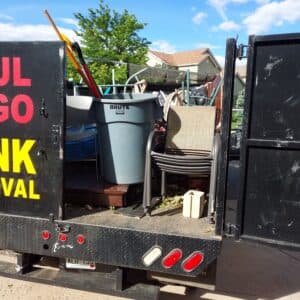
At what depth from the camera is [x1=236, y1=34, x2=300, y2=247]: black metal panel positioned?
2145 millimetres

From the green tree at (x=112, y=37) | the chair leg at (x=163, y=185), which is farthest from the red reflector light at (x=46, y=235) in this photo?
the green tree at (x=112, y=37)

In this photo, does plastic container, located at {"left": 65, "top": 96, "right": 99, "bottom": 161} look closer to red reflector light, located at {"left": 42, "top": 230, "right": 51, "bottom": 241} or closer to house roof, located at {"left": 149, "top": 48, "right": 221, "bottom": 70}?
red reflector light, located at {"left": 42, "top": 230, "right": 51, "bottom": 241}

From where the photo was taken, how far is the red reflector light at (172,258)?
251 cm

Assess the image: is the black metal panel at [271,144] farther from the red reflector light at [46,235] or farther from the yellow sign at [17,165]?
the yellow sign at [17,165]

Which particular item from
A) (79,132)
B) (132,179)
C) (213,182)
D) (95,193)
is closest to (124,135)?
(132,179)

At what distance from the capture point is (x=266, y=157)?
2248 mm

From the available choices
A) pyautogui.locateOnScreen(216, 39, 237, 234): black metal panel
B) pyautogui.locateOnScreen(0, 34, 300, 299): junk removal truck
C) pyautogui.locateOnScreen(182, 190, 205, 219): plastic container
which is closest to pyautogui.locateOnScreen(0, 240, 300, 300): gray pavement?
pyautogui.locateOnScreen(0, 34, 300, 299): junk removal truck

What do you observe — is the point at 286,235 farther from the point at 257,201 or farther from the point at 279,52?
the point at 279,52

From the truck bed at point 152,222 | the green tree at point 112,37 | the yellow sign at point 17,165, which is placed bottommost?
the truck bed at point 152,222

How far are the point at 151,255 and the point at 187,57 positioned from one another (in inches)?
2008

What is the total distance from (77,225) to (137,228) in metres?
0.42

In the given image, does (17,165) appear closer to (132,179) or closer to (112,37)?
(132,179)

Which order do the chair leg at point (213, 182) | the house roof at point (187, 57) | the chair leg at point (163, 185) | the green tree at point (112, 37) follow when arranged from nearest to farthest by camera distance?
the chair leg at point (213, 182) < the chair leg at point (163, 185) < the green tree at point (112, 37) < the house roof at point (187, 57)

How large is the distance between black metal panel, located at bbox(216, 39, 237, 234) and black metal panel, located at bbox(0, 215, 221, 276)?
20 cm
